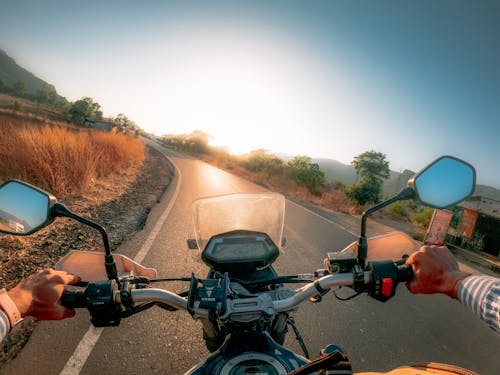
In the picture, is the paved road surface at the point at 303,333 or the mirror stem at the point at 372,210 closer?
the mirror stem at the point at 372,210

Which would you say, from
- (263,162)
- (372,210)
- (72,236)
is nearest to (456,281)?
(372,210)

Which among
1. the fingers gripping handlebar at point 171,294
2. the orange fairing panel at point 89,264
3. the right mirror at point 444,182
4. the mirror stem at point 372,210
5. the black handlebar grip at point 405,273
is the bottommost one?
the orange fairing panel at point 89,264

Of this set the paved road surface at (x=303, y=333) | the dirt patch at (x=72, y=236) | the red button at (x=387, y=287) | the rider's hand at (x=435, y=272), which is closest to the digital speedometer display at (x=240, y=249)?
the paved road surface at (x=303, y=333)

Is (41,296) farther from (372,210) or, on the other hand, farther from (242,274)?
(372,210)

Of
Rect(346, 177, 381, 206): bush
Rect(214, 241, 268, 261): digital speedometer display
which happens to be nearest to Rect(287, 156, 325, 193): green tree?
Rect(346, 177, 381, 206): bush

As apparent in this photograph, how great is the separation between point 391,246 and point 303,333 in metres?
1.97

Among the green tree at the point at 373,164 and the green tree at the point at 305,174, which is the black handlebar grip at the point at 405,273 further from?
the green tree at the point at 373,164

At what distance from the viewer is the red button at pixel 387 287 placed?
1324mm

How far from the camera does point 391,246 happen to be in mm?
1787

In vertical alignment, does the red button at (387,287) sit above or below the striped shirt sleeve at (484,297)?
below

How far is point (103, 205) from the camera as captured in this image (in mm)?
7391

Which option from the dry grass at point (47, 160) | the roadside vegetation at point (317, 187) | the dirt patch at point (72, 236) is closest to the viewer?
the dirt patch at point (72, 236)

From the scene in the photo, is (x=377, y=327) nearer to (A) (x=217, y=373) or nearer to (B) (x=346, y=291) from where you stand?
(B) (x=346, y=291)

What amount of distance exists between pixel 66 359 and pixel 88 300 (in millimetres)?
1834
